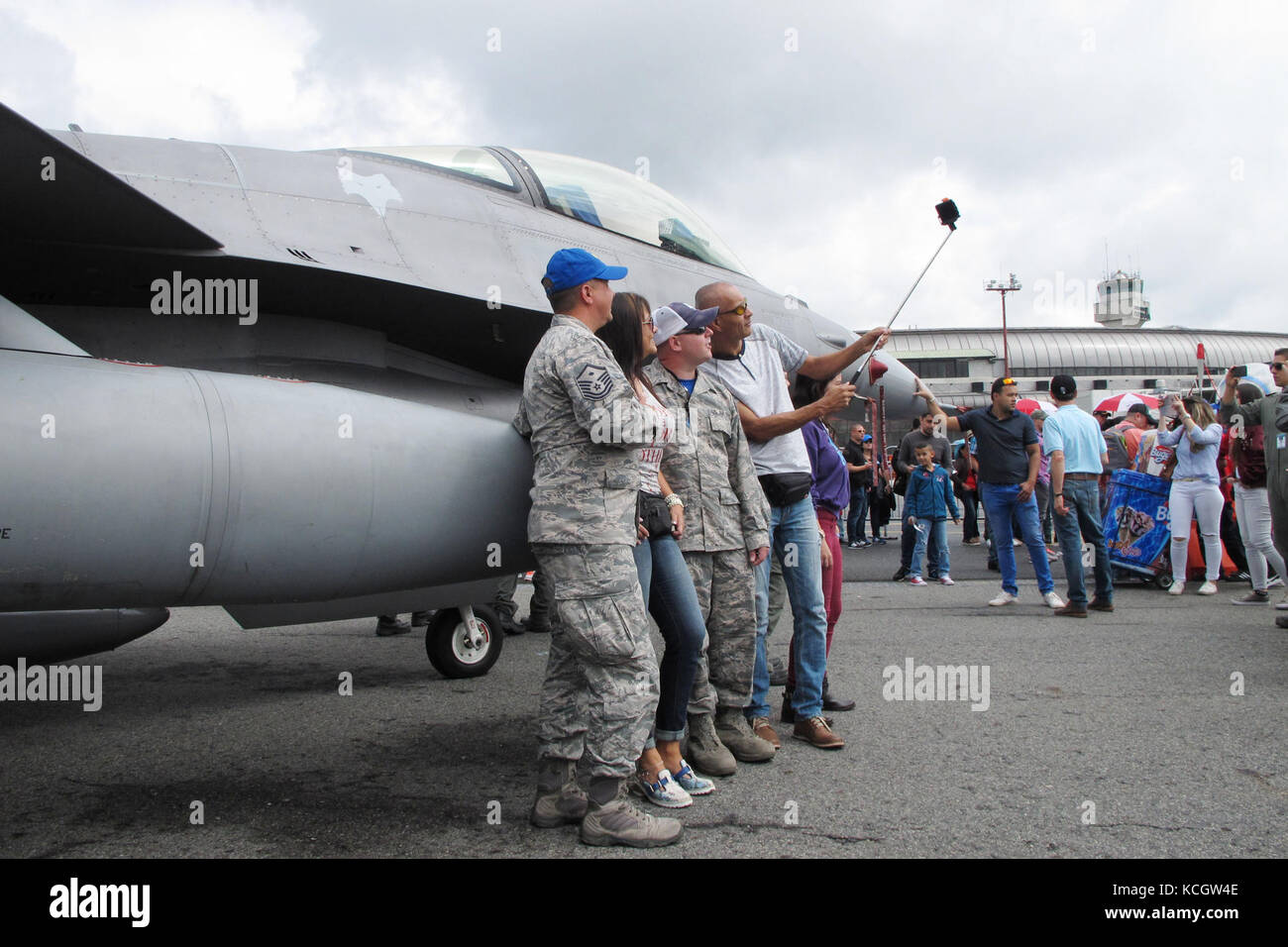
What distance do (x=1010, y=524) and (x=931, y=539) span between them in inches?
85.1

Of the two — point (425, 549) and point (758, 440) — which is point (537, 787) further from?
point (758, 440)

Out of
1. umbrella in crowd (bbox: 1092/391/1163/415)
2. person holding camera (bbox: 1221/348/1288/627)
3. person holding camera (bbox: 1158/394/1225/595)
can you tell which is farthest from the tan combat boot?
umbrella in crowd (bbox: 1092/391/1163/415)

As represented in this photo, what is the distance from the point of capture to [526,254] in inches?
171

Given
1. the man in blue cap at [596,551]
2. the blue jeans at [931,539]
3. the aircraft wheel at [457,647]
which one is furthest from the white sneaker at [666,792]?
the blue jeans at [931,539]

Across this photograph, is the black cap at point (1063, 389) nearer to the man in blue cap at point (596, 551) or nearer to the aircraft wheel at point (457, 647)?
the aircraft wheel at point (457, 647)

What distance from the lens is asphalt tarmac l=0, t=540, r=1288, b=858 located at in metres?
2.79

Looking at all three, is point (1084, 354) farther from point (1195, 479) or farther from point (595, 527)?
point (595, 527)

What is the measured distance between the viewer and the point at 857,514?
14.0m

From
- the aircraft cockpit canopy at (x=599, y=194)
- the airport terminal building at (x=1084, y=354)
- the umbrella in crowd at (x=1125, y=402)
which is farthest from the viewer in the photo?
the airport terminal building at (x=1084, y=354)

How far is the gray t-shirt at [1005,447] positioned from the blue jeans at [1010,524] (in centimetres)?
8

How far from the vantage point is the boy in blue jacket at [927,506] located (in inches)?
355

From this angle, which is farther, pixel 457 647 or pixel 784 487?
pixel 457 647

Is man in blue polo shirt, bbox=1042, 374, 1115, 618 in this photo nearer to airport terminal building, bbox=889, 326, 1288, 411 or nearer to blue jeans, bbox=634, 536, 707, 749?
blue jeans, bbox=634, 536, 707, 749

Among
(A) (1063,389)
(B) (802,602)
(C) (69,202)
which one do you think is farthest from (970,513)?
(C) (69,202)
